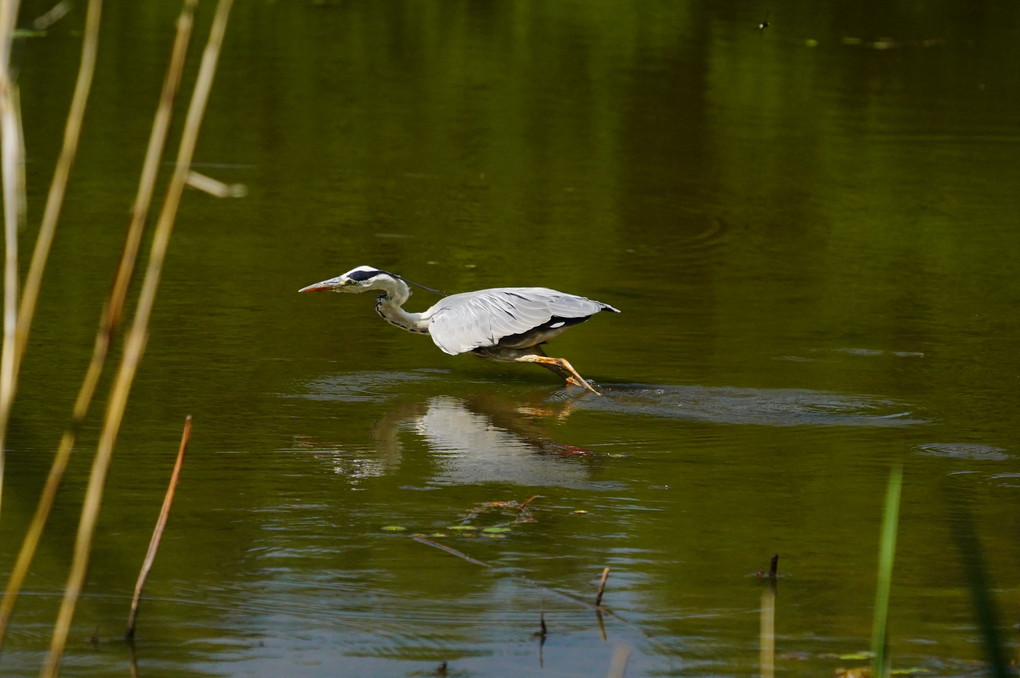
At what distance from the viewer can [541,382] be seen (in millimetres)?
8922

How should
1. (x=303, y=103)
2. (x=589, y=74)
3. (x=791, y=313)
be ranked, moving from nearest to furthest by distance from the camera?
1. (x=791, y=313)
2. (x=303, y=103)
3. (x=589, y=74)

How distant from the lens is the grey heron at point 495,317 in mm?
8391

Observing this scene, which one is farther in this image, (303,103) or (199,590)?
(303,103)

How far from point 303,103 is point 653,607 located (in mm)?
12874

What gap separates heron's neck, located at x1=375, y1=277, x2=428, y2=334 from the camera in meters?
8.77

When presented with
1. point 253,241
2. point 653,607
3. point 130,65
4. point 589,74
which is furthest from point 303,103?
point 653,607

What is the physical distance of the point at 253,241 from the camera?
1158 centimetres

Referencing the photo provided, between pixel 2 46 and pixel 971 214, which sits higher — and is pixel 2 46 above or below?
above

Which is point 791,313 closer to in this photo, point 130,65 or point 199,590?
point 199,590

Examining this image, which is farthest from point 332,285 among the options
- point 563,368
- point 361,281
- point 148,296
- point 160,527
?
point 148,296

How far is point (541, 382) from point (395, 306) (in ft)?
2.99

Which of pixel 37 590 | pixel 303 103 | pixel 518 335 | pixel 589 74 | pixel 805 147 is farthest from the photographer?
pixel 589 74

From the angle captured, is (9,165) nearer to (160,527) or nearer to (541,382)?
(160,527)

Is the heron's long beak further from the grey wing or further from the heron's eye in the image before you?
the grey wing
